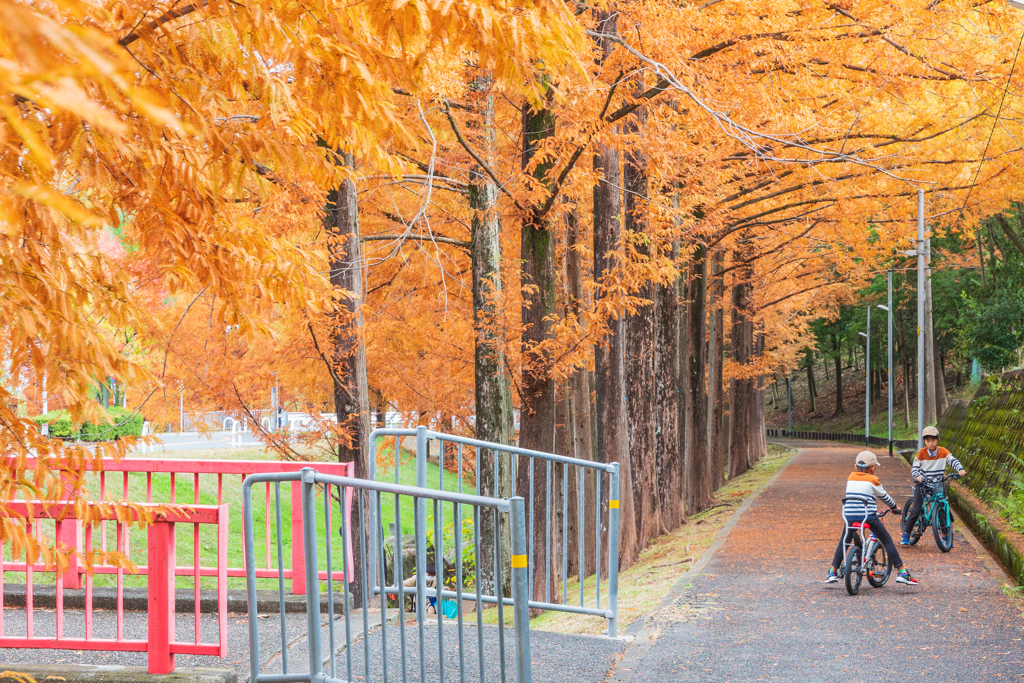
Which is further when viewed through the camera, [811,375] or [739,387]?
[811,375]

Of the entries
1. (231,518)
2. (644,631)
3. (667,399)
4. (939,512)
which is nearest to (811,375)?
(231,518)

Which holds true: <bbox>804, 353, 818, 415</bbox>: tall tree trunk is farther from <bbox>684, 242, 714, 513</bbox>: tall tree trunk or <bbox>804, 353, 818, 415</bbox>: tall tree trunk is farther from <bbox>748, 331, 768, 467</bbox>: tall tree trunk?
<bbox>684, 242, 714, 513</bbox>: tall tree trunk

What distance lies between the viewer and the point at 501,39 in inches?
134

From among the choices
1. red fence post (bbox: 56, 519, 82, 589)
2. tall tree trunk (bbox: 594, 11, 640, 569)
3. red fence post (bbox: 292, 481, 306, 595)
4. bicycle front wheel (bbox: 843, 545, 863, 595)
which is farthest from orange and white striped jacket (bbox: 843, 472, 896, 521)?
red fence post (bbox: 56, 519, 82, 589)

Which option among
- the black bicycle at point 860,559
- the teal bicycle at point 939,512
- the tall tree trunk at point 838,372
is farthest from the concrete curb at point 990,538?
the tall tree trunk at point 838,372

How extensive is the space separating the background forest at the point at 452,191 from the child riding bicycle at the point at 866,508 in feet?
11.4

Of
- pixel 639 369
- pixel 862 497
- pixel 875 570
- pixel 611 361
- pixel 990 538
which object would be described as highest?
pixel 611 361

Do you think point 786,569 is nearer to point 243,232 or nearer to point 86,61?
point 243,232

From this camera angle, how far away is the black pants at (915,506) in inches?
515

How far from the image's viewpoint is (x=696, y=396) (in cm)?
2255

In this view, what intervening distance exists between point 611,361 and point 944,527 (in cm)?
527

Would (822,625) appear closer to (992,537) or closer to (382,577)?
(382,577)

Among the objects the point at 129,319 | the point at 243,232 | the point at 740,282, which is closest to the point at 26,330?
the point at 129,319

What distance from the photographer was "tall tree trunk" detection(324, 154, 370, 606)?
1220cm
